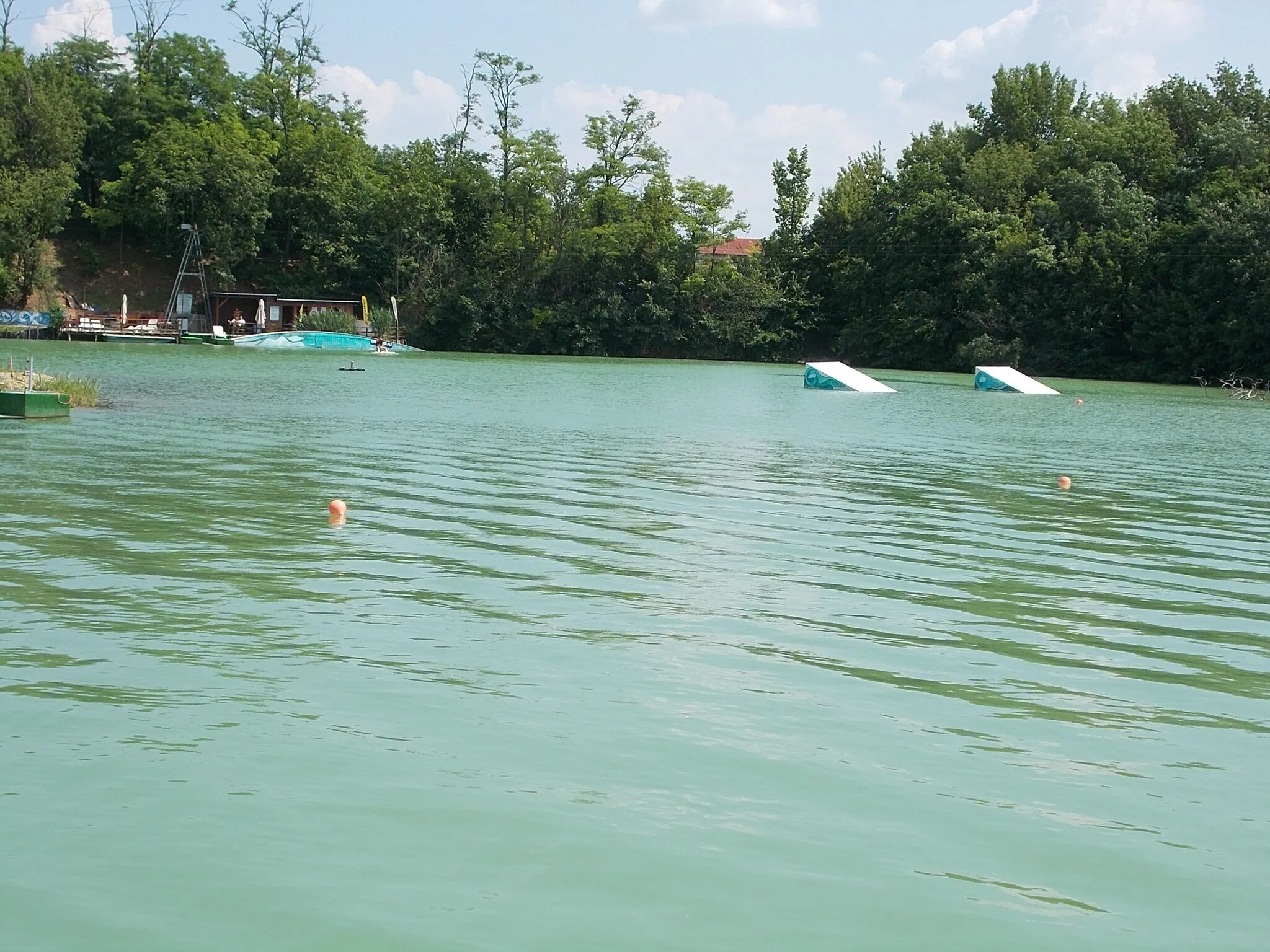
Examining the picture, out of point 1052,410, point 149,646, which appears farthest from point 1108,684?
point 1052,410

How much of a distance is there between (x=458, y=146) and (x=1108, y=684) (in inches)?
3600

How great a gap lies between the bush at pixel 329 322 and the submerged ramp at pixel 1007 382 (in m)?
37.8

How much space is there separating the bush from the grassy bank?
47.2m

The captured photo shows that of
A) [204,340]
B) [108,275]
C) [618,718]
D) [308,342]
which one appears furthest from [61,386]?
[108,275]

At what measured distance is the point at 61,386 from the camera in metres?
28.8

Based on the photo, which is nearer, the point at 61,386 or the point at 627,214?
the point at 61,386

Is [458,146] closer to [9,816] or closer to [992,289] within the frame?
[992,289]

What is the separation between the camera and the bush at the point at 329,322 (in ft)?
253

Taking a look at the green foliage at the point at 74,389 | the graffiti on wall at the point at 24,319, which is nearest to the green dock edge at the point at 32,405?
the green foliage at the point at 74,389

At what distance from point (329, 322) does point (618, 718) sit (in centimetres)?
7234

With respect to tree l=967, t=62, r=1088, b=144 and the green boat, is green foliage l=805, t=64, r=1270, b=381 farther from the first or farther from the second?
the green boat

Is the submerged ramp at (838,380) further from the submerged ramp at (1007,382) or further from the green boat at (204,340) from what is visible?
the green boat at (204,340)

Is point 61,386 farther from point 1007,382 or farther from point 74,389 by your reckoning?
point 1007,382

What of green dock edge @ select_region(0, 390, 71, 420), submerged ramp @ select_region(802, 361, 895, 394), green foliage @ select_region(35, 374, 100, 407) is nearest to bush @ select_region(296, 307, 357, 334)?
submerged ramp @ select_region(802, 361, 895, 394)
